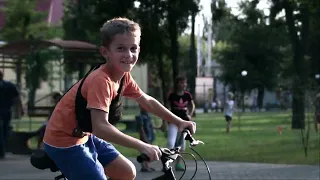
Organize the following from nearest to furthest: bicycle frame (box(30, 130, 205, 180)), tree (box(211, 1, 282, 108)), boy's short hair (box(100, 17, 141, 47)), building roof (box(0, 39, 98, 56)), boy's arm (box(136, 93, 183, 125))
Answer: bicycle frame (box(30, 130, 205, 180)) → boy's short hair (box(100, 17, 141, 47)) → boy's arm (box(136, 93, 183, 125)) → building roof (box(0, 39, 98, 56)) → tree (box(211, 1, 282, 108))

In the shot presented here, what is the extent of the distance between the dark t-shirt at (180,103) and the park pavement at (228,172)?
109 cm

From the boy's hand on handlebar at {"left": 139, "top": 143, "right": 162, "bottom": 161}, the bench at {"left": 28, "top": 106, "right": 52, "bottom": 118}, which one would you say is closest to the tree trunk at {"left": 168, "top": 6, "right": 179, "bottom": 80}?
the bench at {"left": 28, "top": 106, "right": 52, "bottom": 118}

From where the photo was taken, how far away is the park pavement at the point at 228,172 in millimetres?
12633

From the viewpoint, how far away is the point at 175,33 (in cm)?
2827

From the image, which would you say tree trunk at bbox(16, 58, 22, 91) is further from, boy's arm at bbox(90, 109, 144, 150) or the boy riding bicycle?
boy's arm at bbox(90, 109, 144, 150)

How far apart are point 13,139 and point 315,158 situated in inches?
281

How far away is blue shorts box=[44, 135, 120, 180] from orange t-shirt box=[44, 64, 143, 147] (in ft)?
0.13

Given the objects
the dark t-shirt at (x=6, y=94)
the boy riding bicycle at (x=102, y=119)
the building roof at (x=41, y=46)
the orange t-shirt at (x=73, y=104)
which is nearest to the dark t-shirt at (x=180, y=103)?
the dark t-shirt at (x=6, y=94)

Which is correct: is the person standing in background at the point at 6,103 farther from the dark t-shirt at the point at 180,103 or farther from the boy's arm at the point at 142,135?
the dark t-shirt at the point at 180,103

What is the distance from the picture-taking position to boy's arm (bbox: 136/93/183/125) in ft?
16.2

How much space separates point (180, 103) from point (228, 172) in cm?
154

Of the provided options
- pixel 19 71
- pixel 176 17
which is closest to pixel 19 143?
pixel 19 71

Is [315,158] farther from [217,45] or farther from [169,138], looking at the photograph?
[217,45]

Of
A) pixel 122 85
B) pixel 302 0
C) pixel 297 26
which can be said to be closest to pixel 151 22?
pixel 302 0
